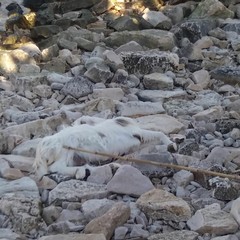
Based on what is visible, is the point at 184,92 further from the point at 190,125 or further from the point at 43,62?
the point at 43,62

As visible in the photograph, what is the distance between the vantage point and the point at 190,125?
4.27 m

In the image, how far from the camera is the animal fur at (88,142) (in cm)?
344

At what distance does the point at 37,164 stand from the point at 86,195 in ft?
1.61

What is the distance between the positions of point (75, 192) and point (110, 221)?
1.44 feet

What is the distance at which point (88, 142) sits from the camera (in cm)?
360

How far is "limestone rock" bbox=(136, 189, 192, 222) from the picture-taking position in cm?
282

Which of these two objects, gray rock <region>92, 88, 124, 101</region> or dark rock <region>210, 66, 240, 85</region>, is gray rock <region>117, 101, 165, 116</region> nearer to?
gray rock <region>92, 88, 124, 101</region>

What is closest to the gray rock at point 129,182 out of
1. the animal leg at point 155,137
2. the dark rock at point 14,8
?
the animal leg at point 155,137

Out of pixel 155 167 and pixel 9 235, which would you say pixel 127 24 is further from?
pixel 9 235

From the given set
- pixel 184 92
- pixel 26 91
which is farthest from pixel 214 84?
pixel 26 91

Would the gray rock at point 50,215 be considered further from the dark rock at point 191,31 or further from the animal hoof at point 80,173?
the dark rock at point 191,31

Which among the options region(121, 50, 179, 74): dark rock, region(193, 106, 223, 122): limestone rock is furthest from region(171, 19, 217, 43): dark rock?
region(193, 106, 223, 122): limestone rock

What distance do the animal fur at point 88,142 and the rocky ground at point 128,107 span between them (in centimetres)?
8

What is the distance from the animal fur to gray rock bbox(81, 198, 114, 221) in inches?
15.3
